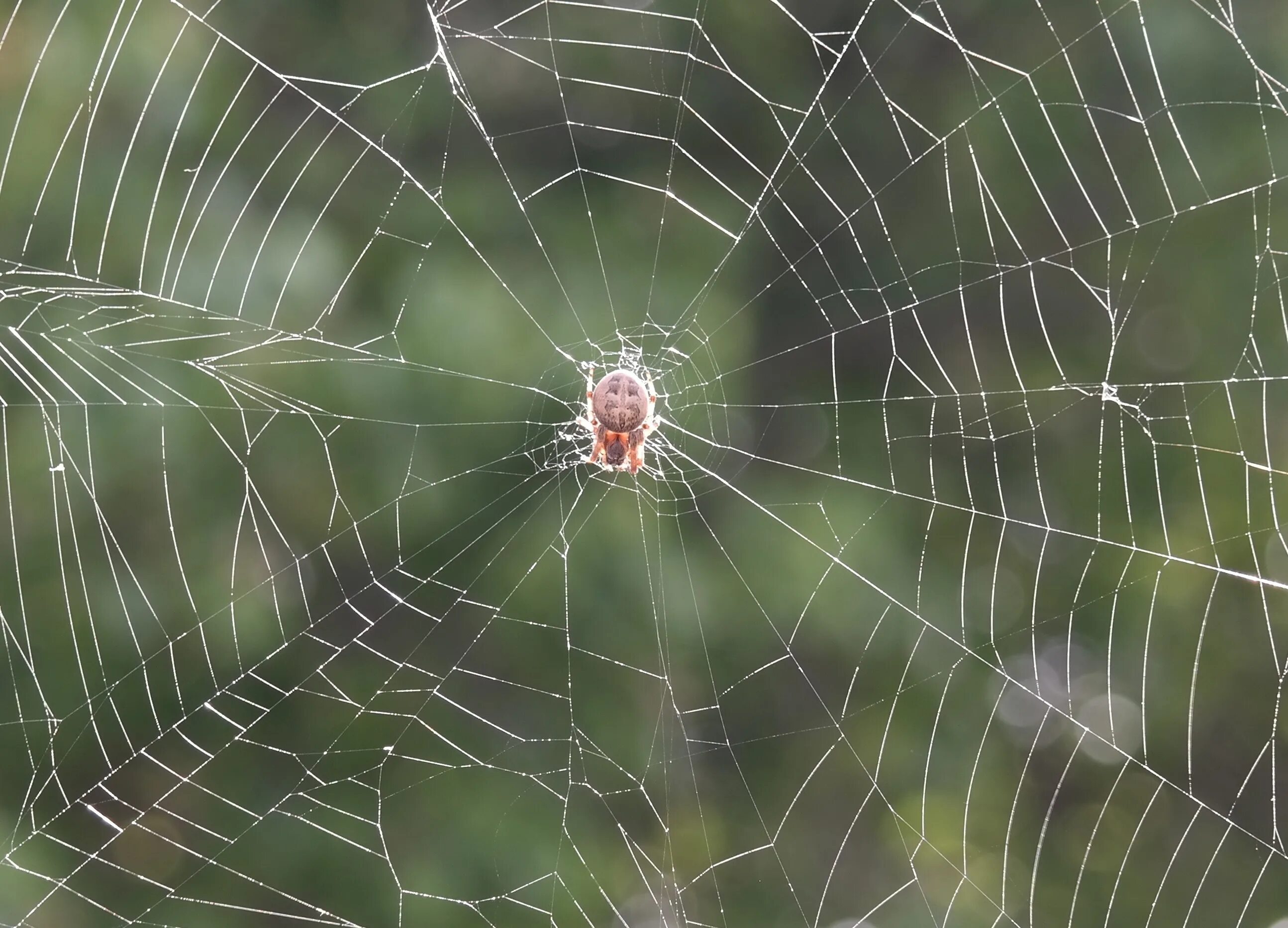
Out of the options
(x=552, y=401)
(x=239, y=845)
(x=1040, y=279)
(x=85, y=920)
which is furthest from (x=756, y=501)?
(x=85, y=920)

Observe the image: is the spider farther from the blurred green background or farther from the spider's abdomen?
the blurred green background

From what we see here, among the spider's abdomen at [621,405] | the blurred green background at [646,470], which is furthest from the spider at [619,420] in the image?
the blurred green background at [646,470]

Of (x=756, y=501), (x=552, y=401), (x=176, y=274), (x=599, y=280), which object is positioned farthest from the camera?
(x=756, y=501)

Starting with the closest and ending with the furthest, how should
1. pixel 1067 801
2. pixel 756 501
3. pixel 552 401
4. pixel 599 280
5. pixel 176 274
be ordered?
pixel 176 274
pixel 552 401
pixel 599 280
pixel 756 501
pixel 1067 801

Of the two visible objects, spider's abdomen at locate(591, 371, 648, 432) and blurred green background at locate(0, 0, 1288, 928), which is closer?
spider's abdomen at locate(591, 371, 648, 432)

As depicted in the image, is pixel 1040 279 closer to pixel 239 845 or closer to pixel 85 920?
pixel 239 845

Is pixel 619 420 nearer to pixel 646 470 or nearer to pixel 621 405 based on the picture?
pixel 621 405

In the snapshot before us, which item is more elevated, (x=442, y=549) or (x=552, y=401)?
→ (x=552, y=401)

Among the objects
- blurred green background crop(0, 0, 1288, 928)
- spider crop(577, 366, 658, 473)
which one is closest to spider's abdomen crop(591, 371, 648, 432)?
spider crop(577, 366, 658, 473)
